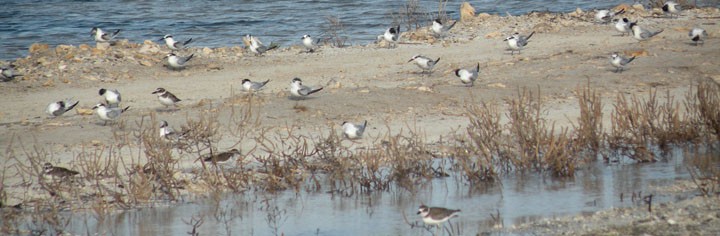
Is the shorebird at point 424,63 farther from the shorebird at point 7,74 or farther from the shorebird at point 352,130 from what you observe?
the shorebird at point 7,74

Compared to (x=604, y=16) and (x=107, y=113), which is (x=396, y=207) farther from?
(x=604, y=16)

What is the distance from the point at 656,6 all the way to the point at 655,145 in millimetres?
12129

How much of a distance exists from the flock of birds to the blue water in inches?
94.8

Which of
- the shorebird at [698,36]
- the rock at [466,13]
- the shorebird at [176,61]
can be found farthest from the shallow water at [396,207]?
the rock at [466,13]

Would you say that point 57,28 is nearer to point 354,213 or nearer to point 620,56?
point 620,56

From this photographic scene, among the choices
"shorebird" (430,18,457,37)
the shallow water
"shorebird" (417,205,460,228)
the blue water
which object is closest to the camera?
"shorebird" (417,205,460,228)

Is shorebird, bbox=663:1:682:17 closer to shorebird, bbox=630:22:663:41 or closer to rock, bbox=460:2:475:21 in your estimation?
shorebird, bbox=630:22:663:41

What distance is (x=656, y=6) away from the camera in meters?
22.0

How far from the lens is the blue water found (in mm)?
22703

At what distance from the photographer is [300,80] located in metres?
13.9

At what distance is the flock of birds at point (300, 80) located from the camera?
30.9ft

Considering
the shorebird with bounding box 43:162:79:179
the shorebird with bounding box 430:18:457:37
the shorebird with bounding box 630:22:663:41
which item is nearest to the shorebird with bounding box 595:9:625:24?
the shorebird with bounding box 630:22:663:41

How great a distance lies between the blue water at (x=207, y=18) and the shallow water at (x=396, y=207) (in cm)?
1115

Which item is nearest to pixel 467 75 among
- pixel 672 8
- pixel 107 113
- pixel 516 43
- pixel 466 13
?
pixel 516 43
